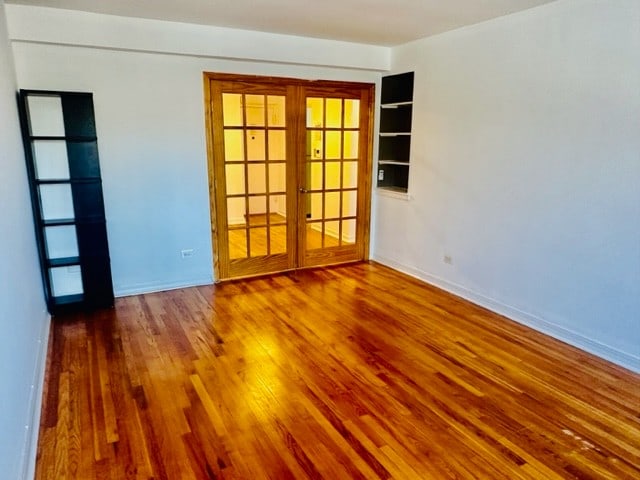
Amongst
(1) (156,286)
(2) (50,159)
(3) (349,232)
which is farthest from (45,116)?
(3) (349,232)

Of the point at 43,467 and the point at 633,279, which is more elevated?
the point at 633,279

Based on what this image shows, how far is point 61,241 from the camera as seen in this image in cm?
388

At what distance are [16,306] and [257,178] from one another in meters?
2.85

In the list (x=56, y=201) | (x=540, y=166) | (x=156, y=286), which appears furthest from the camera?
(x=156, y=286)

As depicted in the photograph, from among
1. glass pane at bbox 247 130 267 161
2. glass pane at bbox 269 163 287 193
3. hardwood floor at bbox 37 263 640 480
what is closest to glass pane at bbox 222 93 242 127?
glass pane at bbox 247 130 267 161

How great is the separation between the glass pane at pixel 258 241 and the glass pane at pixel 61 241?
1705 millimetres

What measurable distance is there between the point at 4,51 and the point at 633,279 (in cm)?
451

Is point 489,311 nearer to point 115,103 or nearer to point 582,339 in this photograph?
point 582,339

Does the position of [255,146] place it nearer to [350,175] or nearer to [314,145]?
[314,145]

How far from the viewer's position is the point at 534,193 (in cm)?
355

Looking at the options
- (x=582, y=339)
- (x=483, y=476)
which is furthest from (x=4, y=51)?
(x=582, y=339)

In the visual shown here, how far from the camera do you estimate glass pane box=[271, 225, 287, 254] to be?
497 cm

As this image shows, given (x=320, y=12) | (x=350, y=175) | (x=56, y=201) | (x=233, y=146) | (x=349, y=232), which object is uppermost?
(x=320, y=12)

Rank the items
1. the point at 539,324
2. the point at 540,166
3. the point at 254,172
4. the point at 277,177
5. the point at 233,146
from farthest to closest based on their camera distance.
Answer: the point at 277,177 < the point at 254,172 < the point at 233,146 < the point at 539,324 < the point at 540,166
